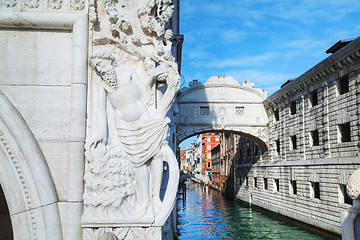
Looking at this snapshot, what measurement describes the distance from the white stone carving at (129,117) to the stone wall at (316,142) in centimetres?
1192

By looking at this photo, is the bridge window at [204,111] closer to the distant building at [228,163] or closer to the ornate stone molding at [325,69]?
the ornate stone molding at [325,69]

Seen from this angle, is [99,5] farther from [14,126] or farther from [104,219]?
[104,219]

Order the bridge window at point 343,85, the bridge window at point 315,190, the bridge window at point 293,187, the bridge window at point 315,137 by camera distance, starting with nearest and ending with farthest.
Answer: the bridge window at point 343,85 < the bridge window at point 315,190 < the bridge window at point 315,137 < the bridge window at point 293,187

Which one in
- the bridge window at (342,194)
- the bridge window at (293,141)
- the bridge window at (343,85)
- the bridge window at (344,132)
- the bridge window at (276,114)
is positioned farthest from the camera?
the bridge window at (276,114)

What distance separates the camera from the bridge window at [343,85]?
14320 mm

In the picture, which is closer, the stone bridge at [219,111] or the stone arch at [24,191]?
the stone arch at [24,191]

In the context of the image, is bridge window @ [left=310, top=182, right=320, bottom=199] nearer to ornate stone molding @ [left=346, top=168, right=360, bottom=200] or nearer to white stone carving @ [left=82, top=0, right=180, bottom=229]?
ornate stone molding @ [left=346, top=168, right=360, bottom=200]

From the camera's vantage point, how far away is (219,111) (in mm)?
23031

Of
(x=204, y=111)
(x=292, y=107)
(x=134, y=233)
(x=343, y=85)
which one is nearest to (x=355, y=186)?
(x=134, y=233)

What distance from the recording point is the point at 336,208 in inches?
558

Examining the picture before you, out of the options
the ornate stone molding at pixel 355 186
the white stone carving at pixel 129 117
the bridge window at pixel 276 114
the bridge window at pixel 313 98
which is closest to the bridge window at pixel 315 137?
the bridge window at pixel 313 98

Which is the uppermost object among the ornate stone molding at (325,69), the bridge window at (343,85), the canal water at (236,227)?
the ornate stone molding at (325,69)

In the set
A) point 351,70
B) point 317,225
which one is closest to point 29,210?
point 351,70

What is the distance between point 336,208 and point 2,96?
14.7m
